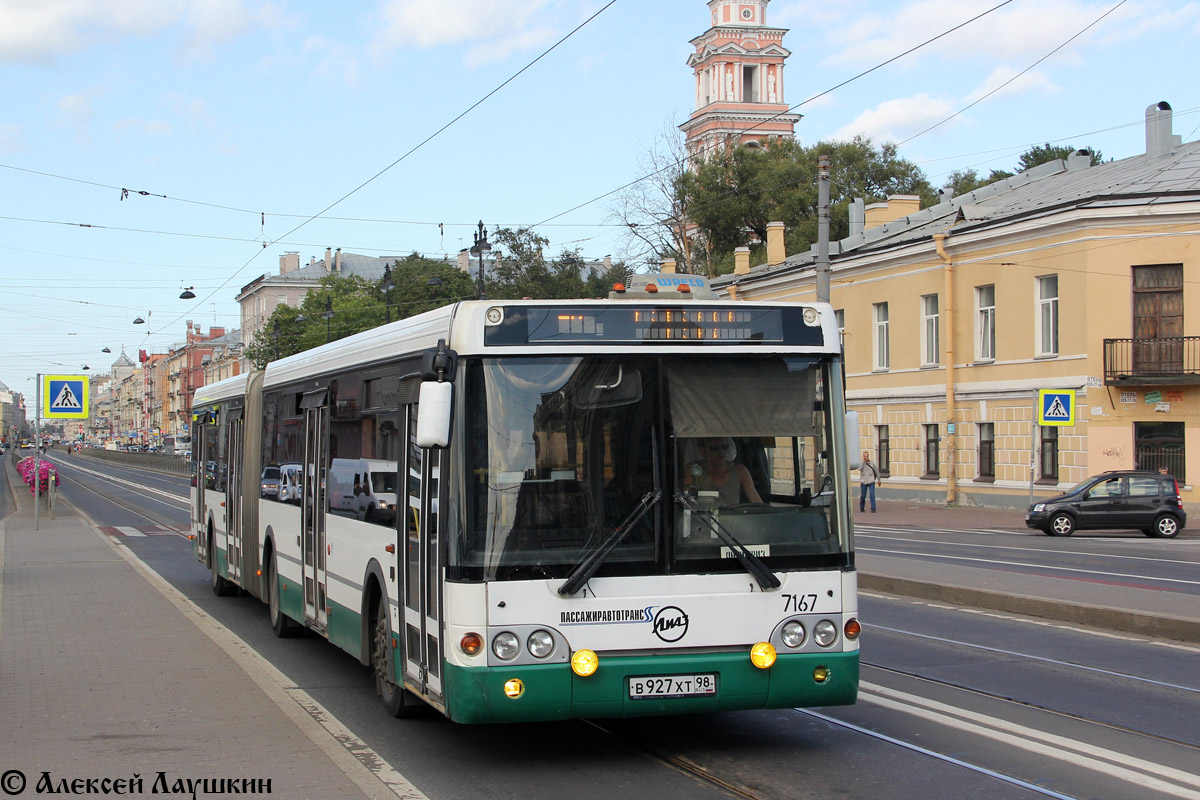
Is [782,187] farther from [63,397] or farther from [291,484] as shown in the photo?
[291,484]

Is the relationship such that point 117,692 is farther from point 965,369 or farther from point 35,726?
point 965,369

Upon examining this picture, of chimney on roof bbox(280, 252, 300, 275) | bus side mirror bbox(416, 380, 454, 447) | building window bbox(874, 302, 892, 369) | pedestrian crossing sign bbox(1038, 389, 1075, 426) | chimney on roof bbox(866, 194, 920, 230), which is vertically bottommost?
bus side mirror bbox(416, 380, 454, 447)

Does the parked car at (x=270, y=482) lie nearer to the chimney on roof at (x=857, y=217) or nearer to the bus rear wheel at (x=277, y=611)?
the bus rear wheel at (x=277, y=611)

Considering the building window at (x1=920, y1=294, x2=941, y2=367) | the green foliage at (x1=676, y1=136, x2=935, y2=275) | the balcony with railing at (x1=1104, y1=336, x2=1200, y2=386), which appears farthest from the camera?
the green foliage at (x1=676, y1=136, x2=935, y2=275)

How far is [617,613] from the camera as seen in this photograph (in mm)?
6715

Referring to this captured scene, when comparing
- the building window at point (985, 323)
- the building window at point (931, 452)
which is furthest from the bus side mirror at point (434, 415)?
the building window at point (931, 452)

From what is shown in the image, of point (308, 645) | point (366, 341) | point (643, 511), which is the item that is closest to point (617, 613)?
point (643, 511)

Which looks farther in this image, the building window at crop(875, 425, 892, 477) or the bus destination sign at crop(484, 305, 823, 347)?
the building window at crop(875, 425, 892, 477)

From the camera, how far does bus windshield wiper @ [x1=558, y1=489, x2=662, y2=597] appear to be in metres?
6.63

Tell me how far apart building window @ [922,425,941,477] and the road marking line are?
3090cm

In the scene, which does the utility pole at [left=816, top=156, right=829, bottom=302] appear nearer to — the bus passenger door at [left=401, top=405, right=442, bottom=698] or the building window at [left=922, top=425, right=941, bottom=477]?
the bus passenger door at [left=401, top=405, right=442, bottom=698]

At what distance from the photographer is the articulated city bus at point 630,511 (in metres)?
6.66

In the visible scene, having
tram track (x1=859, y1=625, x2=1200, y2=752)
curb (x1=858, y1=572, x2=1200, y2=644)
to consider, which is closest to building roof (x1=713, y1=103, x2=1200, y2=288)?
curb (x1=858, y1=572, x2=1200, y2=644)

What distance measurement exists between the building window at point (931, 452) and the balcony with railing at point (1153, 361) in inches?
282
